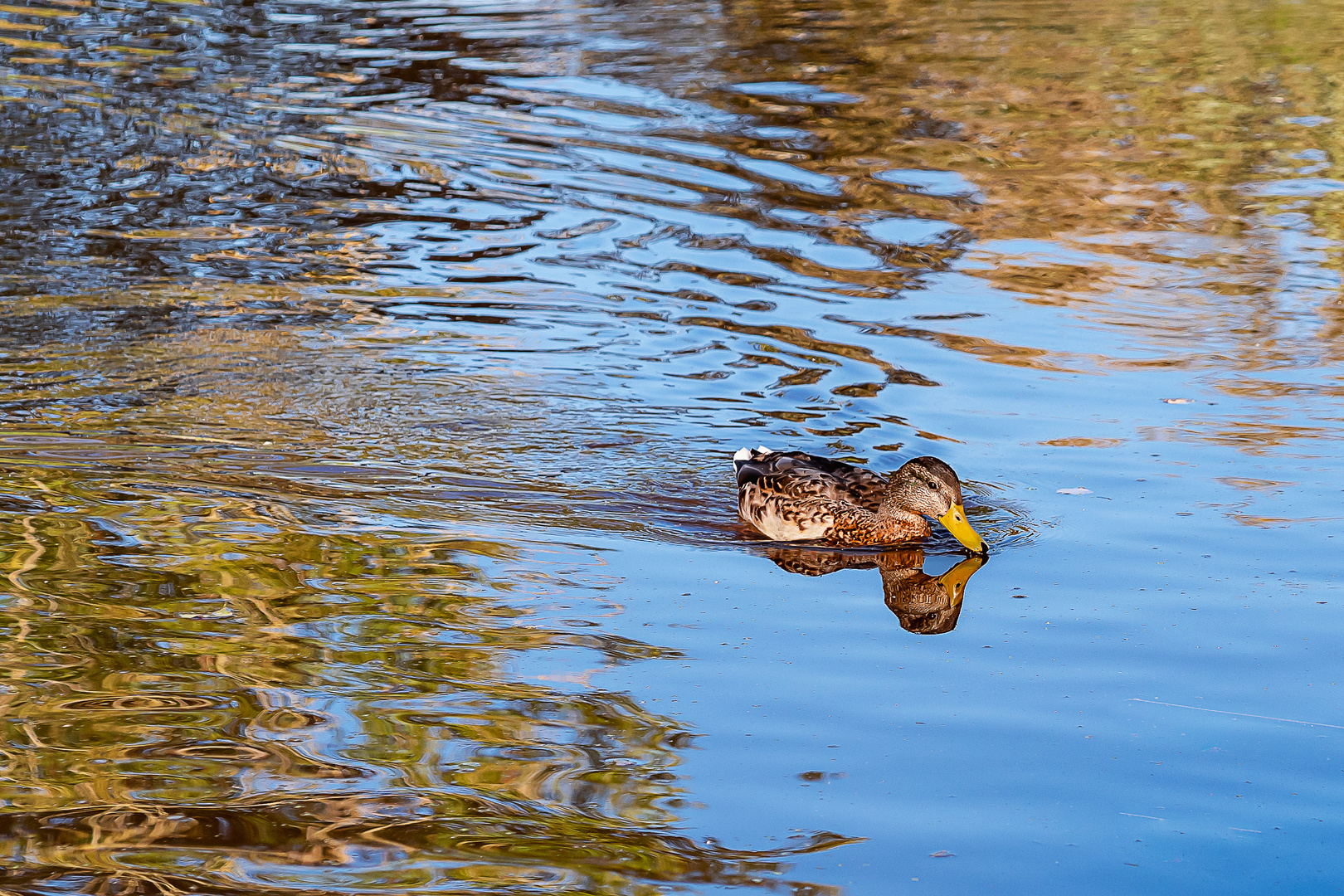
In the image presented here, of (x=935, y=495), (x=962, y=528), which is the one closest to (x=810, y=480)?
(x=935, y=495)

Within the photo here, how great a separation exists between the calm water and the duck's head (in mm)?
192

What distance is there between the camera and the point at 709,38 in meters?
22.1

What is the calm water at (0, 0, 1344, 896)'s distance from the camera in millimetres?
5055

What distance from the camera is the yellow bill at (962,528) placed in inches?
298

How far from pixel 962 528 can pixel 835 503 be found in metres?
0.69

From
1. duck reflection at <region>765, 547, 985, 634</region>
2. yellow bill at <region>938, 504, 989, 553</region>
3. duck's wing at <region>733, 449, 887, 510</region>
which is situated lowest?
duck reflection at <region>765, 547, 985, 634</region>

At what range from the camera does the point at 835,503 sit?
26.2 ft

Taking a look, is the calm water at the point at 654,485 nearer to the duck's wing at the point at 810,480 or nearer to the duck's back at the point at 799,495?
the duck's back at the point at 799,495

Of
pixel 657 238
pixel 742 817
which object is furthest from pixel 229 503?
pixel 657 238

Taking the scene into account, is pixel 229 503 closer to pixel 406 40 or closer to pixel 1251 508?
pixel 1251 508

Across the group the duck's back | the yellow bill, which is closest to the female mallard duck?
the duck's back

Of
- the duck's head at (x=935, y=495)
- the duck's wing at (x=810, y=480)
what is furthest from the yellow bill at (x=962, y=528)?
the duck's wing at (x=810, y=480)

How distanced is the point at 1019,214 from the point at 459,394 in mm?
6382

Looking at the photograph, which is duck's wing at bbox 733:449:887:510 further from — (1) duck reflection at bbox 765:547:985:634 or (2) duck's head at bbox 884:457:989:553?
(1) duck reflection at bbox 765:547:985:634
